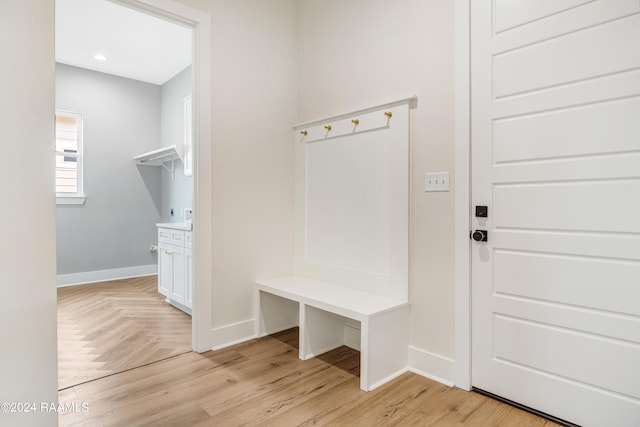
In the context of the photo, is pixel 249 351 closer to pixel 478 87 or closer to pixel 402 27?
pixel 478 87

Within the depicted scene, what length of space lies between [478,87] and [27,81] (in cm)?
199

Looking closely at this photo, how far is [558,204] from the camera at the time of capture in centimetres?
171

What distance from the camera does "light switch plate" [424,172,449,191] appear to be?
2.09m

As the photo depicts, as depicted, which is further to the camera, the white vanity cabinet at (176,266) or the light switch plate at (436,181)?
the white vanity cabinet at (176,266)

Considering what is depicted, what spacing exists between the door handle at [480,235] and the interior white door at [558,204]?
0.02m

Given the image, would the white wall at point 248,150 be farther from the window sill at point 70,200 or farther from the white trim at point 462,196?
the window sill at point 70,200

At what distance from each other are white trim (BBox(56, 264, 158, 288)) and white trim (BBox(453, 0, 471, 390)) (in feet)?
15.6

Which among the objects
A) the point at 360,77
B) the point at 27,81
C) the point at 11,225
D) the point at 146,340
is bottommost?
the point at 146,340

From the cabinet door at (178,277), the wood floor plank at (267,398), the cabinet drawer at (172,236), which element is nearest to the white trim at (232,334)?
the wood floor plank at (267,398)

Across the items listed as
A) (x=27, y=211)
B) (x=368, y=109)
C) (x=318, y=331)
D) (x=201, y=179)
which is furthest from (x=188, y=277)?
(x=27, y=211)

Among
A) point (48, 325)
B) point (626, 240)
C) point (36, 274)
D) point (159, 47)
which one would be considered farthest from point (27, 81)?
point (159, 47)

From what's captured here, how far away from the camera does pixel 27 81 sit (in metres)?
0.93

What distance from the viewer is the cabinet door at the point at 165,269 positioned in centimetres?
375

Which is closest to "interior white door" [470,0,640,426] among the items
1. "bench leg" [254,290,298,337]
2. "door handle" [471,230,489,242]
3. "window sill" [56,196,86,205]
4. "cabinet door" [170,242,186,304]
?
"door handle" [471,230,489,242]
